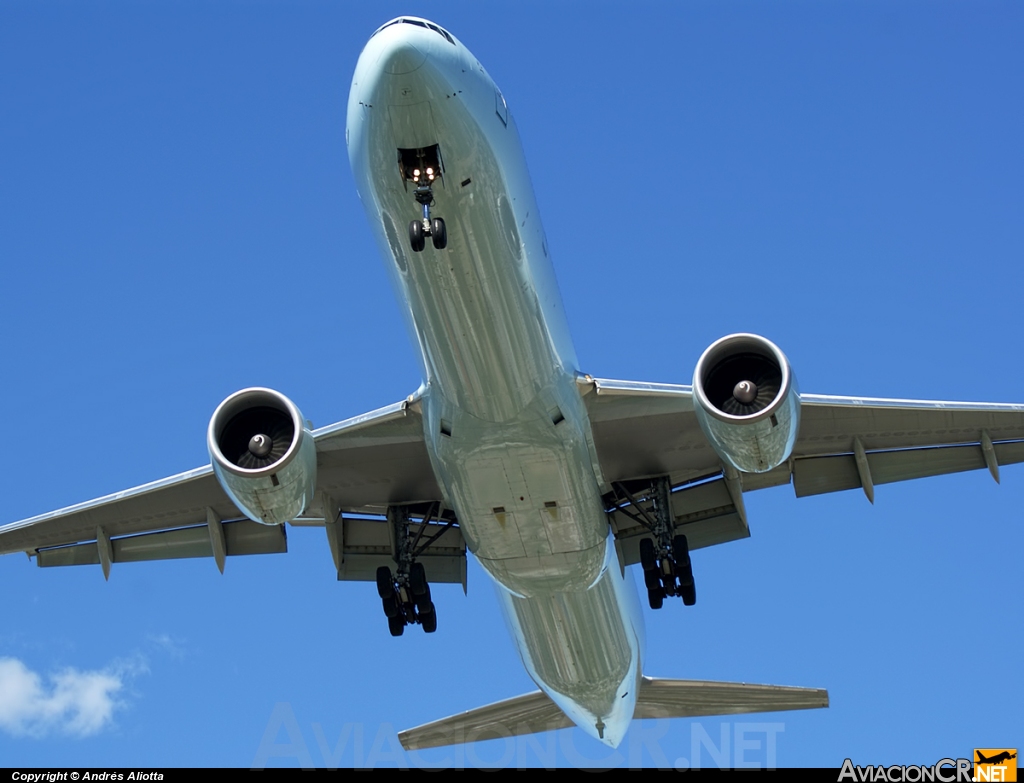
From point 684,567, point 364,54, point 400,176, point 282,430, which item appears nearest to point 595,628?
point 684,567

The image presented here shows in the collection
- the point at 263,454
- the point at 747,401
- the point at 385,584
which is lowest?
the point at 747,401

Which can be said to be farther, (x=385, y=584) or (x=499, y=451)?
(x=385, y=584)

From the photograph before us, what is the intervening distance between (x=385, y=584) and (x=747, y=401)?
6.50 m

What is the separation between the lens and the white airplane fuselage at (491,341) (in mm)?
13539

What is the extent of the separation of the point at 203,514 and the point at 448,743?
5481 millimetres

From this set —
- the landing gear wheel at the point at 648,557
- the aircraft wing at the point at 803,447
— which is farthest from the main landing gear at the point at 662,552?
the aircraft wing at the point at 803,447

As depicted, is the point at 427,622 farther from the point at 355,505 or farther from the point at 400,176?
the point at 400,176

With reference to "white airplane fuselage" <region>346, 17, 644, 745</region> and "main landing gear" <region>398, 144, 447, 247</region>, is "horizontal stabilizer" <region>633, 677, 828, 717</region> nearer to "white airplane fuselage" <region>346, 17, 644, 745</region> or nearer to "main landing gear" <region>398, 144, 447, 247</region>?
"white airplane fuselage" <region>346, 17, 644, 745</region>

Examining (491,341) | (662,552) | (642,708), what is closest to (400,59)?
(491,341)

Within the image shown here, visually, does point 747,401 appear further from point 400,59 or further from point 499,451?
point 400,59

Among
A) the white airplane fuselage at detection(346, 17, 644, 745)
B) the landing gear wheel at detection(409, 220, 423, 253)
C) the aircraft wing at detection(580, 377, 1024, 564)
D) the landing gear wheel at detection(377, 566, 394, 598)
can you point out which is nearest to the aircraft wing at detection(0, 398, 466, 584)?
the landing gear wheel at detection(377, 566, 394, 598)

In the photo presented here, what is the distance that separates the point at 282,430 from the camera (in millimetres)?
16312

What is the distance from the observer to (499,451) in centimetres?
1560

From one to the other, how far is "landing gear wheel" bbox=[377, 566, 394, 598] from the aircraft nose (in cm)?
840
